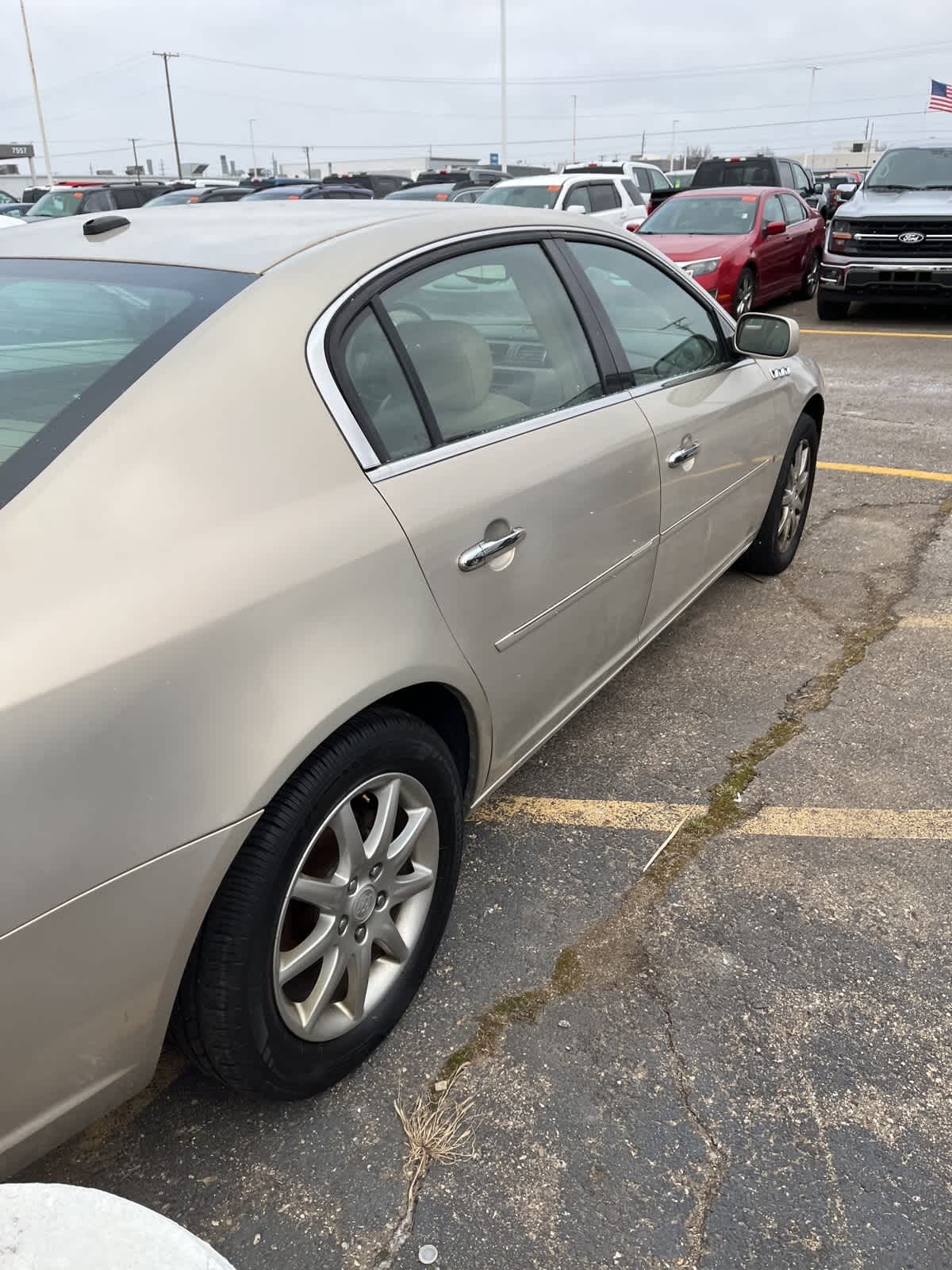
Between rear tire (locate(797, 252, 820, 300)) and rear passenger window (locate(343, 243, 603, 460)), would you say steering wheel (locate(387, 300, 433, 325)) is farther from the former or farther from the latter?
rear tire (locate(797, 252, 820, 300))

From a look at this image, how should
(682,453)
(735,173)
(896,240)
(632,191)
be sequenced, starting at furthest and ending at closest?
(735,173)
(632,191)
(896,240)
(682,453)

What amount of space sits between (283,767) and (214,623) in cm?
26

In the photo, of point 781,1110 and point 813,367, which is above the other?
point 813,367

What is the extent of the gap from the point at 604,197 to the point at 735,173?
2.64 metres

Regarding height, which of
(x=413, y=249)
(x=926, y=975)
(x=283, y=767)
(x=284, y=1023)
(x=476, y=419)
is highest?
(x=413, y=249)

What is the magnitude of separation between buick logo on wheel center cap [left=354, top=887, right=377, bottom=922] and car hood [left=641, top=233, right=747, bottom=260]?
9.63 m

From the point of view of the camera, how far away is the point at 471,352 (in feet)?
8.00

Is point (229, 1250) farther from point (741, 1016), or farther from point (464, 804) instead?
point (741, 1016)

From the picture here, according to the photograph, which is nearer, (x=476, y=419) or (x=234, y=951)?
(x=234, y=951)

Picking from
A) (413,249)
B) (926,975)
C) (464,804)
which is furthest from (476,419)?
(926,975)

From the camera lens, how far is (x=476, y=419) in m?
2.36

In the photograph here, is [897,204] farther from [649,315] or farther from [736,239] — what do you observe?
[649,315]

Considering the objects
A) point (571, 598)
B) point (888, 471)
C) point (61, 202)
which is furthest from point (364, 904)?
point (61, 202)

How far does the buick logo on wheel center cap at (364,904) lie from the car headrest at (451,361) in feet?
3.45
